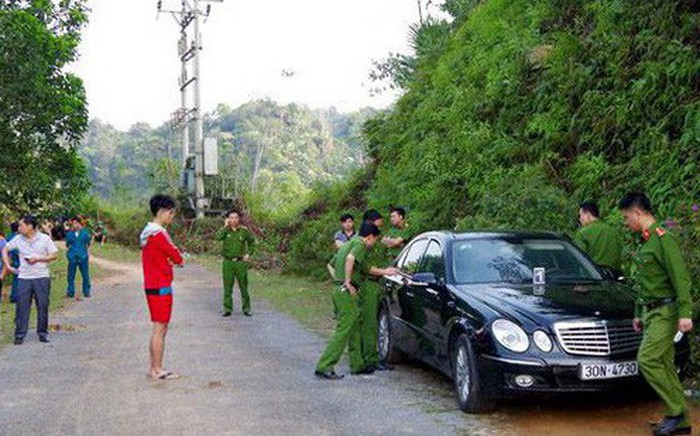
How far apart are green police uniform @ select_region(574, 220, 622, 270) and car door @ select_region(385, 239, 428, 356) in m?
1.88

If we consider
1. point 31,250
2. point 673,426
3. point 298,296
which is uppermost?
point 31,250

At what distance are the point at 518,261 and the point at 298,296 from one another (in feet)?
34.7

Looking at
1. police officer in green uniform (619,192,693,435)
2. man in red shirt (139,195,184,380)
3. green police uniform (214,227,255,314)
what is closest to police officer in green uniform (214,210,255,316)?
green police uniform (214,227,255,314)

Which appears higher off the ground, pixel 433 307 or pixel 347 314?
pixel 433 307

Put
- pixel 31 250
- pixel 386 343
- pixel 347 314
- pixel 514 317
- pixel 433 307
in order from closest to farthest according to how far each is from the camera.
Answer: pixel 514 317 < pixel 433 307 < pixel 347 314 < pixel 386 343 < pixel 31 250

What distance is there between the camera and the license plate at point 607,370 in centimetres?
656

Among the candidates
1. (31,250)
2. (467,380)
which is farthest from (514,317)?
(31,250)

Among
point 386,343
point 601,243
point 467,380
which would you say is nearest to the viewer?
point 467,380

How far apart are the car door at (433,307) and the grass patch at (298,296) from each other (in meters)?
3.98

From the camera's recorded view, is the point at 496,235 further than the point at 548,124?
No

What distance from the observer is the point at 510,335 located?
6812 millimetres

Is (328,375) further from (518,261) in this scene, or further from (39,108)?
(39,108)

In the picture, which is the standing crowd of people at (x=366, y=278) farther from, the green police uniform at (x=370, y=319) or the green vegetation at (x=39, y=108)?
the green vegetation at (x=39, y=108)

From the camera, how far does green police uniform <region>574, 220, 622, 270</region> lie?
30.6 feet
